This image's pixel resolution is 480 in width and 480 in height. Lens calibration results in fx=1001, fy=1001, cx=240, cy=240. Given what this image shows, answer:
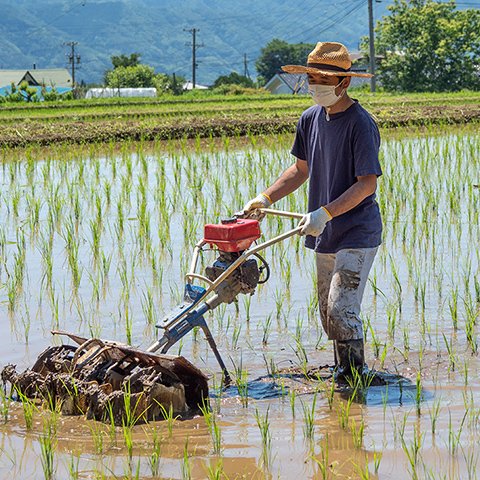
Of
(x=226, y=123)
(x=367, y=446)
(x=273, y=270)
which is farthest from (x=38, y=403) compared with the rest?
(x=226, y=123)

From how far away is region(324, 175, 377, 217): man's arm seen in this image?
333cm

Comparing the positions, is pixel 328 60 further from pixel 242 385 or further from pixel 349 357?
pixel 242 385

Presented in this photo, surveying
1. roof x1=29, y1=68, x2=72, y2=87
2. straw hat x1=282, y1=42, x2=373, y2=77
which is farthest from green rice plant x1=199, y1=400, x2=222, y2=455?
roof x1=29, y1=68, x2=72, y2=87

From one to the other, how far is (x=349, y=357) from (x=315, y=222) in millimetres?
541

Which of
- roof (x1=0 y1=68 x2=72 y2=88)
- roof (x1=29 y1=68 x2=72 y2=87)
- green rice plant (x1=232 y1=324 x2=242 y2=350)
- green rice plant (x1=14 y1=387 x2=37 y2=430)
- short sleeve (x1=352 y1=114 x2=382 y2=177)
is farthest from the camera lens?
roof (x1=29 y1=68 x2=72 y2=87)

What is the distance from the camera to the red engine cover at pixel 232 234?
325 cm

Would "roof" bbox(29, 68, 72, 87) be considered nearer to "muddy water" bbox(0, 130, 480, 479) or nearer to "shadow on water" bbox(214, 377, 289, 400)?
"muddy water" bbox(0, 130, 480, 479)

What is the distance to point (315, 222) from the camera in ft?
10.7

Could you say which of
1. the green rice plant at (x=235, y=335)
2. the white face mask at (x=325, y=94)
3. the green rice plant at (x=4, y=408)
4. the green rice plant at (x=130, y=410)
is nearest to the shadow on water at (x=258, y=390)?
the green rice plant at (x=130, y=410)

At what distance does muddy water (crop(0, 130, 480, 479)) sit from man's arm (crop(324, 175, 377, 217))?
1.82 feet

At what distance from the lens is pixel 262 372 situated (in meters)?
3.82

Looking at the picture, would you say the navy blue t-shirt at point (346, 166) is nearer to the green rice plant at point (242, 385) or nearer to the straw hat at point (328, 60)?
the straw hat at point (328, 60)

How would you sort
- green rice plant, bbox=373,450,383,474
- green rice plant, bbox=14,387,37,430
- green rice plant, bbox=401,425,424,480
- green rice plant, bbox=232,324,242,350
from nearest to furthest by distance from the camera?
green rice plant, bbox=401,425,424,480 → green rice plant, bbox=373,450,383,474 → green rice plant, bbox=14,387,37,430 → green rice plant, bbox=232,324,242,350

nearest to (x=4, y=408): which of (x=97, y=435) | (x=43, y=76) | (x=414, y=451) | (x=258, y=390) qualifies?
(x=97, y=435)
